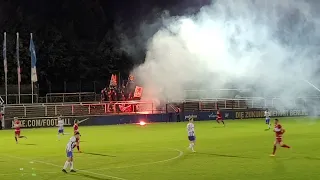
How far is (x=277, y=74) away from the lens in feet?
158

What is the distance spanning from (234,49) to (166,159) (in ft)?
71.2

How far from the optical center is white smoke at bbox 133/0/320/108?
4416cm

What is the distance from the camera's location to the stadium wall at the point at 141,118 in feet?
191

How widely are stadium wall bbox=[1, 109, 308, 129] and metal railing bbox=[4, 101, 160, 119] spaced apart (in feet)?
4.62

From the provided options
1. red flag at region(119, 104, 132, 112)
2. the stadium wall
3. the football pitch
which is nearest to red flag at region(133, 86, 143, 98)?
red flag at region(119, 104, 132, 112)

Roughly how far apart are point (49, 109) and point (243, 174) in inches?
1633

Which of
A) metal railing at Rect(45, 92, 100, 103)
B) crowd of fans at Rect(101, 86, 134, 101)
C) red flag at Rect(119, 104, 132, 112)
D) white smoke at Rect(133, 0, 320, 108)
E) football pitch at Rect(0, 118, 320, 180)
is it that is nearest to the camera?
football pitch at Rect(0, 118, 320, 180)

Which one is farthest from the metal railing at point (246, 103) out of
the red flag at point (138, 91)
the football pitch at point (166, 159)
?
the football pitch at point (166, 159)

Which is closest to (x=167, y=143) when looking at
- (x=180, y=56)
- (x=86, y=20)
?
(x=180, y=56)

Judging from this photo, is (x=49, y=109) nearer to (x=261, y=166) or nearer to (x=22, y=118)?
(x=22, y=118)

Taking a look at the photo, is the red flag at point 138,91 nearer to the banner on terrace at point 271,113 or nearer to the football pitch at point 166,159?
the banner on terrace at point 271,113

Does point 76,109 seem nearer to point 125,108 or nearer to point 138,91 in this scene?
point 125,108

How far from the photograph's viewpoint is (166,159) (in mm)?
27734

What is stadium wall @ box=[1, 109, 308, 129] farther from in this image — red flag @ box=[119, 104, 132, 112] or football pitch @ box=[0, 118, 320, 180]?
football pitch @ box=[0, 118, 320, 180]
